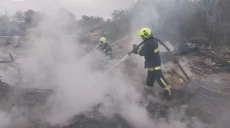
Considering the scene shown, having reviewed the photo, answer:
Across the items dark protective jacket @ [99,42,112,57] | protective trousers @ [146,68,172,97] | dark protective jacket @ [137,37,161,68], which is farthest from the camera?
dark protective jacket @ [99,42,112,57]

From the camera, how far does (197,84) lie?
6.77 metres

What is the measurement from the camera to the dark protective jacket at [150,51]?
5.77 m

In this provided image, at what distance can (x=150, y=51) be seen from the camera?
581 centimetres

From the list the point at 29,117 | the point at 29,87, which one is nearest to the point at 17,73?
the point at 29,87

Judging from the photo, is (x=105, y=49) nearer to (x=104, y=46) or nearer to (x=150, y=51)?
(x=104, y=46)

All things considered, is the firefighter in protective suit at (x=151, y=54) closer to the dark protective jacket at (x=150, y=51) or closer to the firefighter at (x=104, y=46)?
the dark protective jacket at (x=150, y=51)

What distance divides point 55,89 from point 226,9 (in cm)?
940

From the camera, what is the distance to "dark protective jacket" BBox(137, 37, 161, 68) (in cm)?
577

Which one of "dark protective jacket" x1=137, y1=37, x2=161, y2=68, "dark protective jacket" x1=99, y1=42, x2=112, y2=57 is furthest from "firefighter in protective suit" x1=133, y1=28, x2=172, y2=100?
"dark protective jacket" x1=99, y1=42, x2=112, y2=57

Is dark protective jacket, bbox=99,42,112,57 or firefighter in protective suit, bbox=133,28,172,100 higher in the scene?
dark protective jacket, bbox=99,42,112,57

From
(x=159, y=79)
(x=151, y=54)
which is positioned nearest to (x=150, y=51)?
(x=151, y=54)

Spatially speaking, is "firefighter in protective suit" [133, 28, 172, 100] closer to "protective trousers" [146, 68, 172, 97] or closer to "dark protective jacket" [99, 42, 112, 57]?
"protective trousers" [146, 68, 172, 97]

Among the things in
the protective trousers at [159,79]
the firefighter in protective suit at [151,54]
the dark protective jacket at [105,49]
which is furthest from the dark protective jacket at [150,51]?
the dark protective jacket at [105,49]

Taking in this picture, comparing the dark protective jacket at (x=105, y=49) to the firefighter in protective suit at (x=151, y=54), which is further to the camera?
the dark protective jacket at (x=105, y=49)
